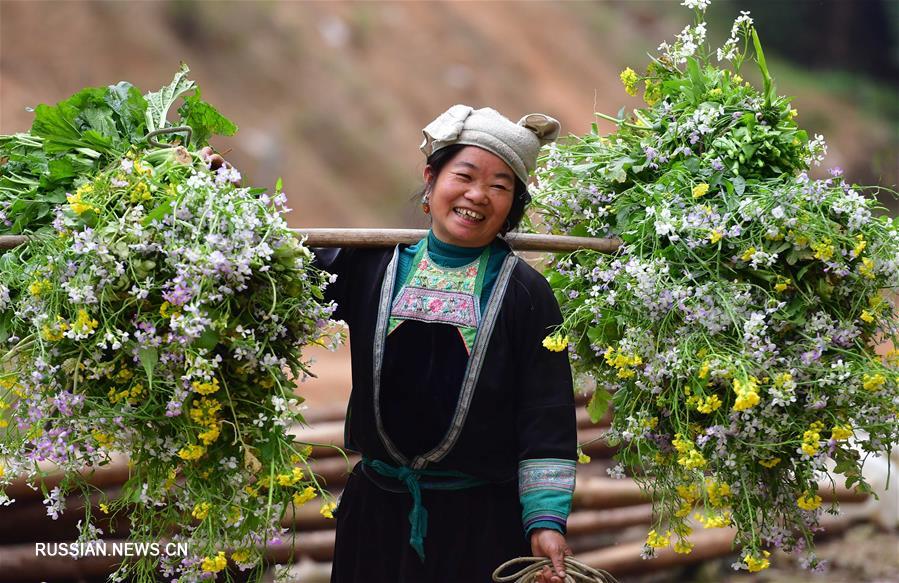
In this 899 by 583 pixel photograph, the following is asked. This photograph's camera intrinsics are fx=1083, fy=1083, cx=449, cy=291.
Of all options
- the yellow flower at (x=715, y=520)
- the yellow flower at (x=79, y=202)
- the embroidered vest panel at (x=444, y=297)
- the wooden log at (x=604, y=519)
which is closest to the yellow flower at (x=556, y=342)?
the embroidered vest panel at (x=444, y=297)

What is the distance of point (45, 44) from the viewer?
13805 mm

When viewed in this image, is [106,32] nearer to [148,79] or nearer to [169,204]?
[148,79]

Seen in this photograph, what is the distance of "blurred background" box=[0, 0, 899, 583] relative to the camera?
14.1 m

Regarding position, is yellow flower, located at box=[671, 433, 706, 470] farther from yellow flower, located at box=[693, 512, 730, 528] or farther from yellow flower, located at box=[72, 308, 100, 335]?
yellow flower, located at box=[72, 308, 100, 335]

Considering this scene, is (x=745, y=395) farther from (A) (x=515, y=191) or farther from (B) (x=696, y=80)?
(B) (x=696, y=80)

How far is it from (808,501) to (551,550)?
0.65m

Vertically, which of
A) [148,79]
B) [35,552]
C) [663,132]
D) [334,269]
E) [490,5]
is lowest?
[35,552]

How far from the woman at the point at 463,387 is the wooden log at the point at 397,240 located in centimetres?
5

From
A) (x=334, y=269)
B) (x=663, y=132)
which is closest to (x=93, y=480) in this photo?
(x=334, y=269)

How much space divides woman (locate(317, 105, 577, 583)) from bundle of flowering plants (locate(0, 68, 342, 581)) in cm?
23

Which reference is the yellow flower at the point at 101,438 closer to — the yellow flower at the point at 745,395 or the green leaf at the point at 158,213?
the green leaf at the point at 158,213

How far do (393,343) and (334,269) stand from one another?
11.6 inches

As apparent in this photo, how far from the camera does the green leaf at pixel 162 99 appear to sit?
2.82 meters

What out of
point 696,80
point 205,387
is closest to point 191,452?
point 205,387
